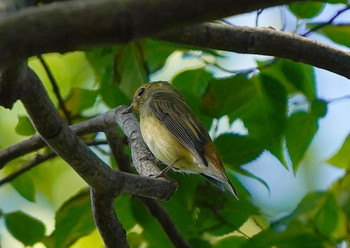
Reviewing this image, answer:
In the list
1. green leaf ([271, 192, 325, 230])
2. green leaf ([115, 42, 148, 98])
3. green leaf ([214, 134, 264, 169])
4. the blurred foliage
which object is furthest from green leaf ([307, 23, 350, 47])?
green leaf ([271, 192, 325, 230])

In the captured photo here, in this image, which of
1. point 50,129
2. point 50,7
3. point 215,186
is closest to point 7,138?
point 215,186

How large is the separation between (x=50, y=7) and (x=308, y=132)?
2.92m

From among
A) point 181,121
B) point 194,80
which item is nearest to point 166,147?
point 181,121

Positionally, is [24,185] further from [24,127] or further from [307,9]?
[307,9]

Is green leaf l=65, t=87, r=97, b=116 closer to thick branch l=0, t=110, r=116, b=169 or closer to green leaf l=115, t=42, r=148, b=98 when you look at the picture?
thick branch l=0, t=110, r=116, b=169

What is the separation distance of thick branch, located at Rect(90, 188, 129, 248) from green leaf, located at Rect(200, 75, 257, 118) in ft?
4.35

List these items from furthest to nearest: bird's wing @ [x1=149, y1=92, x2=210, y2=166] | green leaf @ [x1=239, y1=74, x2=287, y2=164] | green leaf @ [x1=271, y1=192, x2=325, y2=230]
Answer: bird's wing @ [x1=149, y1=92, x2=210, y2=166], green leaf @ [x1=239, y1=74, x2=287, y2=164], green leaf @ [x1=271, y1=192, x2=325, y2=230]

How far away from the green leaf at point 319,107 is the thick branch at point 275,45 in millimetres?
614

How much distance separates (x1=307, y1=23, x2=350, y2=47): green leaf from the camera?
4.21 m

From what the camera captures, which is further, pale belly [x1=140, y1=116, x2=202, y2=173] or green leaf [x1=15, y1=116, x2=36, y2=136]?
pale belly [x1=140, y1=116, x2=202, y2=173]

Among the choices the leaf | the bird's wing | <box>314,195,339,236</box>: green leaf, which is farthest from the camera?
the bird's wing

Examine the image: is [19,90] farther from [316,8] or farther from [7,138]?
[7,138]

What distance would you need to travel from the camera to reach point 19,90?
2.36 metres

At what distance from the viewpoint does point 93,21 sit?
60.7 inches
